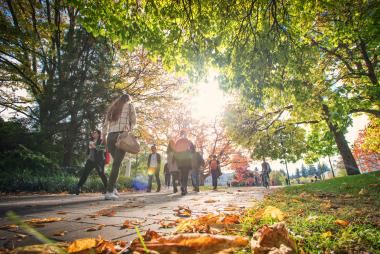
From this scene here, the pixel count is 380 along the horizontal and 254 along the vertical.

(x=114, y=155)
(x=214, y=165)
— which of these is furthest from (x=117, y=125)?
(x=214, y=165)

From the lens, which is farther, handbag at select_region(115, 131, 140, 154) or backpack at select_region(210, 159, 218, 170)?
backpack at select_region(210, 159, 218, 170)

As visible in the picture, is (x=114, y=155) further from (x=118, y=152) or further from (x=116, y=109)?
(x=116, y=109)

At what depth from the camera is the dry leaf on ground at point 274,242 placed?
130 cm

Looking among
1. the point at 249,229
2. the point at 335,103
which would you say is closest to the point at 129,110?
the point at 249,229

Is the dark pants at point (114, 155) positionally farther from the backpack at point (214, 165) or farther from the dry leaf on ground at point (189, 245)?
the backpack at point (214, 165)

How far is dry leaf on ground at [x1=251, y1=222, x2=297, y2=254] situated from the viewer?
51.1 inches

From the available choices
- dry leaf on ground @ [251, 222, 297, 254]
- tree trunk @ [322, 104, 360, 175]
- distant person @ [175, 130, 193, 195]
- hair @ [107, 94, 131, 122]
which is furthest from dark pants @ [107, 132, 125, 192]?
tree trunk @ [322, 104, 360, 175]

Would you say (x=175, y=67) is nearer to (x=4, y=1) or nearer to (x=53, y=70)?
(x=53, y=70)

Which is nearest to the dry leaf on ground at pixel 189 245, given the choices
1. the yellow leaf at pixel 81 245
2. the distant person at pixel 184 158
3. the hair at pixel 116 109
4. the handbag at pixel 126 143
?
the yellow leaf at pixel 81 245

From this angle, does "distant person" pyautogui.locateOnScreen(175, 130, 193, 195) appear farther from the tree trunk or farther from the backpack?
the tree trunk

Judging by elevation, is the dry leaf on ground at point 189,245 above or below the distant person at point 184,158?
below

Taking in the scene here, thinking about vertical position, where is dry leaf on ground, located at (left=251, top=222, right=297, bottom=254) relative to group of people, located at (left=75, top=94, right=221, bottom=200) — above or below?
below

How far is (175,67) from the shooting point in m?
5.58

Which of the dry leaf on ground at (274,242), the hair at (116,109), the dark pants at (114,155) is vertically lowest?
the dry leaf on ground at (274,242)
